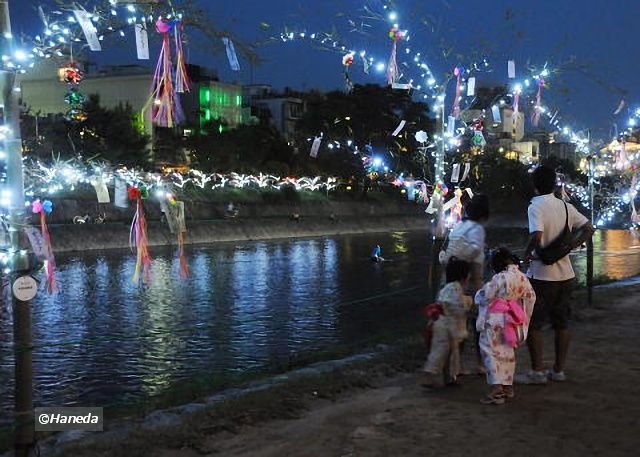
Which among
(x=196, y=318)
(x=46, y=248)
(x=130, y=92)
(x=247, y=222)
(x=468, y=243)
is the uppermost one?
(x=130, y=92)

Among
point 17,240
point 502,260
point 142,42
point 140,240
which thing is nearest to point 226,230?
point 140,240

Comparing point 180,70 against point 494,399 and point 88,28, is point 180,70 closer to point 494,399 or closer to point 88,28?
point 88,28

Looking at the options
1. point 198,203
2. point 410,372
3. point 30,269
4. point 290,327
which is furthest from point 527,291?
point 198,203

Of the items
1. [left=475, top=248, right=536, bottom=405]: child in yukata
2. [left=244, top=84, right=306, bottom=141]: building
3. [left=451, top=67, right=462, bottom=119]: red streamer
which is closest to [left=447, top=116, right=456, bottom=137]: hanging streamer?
[left=451, top=67, right=462, bottom=119]: red streamer

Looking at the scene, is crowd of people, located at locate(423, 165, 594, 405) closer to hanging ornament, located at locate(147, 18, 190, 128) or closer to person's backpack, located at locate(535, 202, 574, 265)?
person's backpack, located at locate(535, 202, 574, 265)

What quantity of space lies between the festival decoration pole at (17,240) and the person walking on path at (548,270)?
12.8ft

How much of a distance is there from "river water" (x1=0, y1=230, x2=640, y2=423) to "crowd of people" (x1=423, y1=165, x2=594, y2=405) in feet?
8.42

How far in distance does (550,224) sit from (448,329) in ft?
4.06

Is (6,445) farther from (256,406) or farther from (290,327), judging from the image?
(290,327)

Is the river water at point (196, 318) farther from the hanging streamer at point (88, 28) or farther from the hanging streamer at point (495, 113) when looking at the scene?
the hanging streamer at point (495, 113)

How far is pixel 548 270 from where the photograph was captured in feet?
19.1

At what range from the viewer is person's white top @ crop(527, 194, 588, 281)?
226 inches

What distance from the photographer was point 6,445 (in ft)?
16.8

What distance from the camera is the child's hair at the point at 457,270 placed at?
19.5ft
